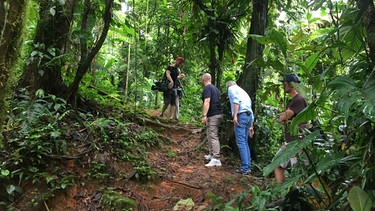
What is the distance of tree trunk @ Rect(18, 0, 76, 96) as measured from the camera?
17.0 ft

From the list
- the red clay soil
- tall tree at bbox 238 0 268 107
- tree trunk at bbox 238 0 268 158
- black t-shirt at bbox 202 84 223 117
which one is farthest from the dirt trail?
tall tree at bbox 238 0 268 107

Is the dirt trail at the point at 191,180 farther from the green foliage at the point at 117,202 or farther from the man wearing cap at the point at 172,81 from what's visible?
the man wearing cap at the point at 172,81

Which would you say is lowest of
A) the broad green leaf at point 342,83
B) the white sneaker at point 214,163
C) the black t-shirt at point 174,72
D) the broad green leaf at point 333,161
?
the white sneaker at point 214,163

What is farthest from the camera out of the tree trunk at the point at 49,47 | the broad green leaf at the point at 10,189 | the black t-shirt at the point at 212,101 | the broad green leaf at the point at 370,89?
the black t-shirt at the point at 212,101

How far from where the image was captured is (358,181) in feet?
6.88

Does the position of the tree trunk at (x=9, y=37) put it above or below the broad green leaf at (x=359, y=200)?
above

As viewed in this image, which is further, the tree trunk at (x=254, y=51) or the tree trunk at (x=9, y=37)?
the tree trunk at (x=254, y=51)

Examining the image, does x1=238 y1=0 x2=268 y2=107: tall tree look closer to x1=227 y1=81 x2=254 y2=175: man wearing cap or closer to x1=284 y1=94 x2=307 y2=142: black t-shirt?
Result: x1=227 y1=81 x2=254 y2=175: man wearing cap

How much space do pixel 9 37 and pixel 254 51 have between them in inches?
196

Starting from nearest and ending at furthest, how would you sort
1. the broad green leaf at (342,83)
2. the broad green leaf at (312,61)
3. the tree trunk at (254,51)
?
the broad green leaf at (342,83) < the broad green leaf at (312,61) < the tree trunk at (254,51)

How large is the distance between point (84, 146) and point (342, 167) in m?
3.76

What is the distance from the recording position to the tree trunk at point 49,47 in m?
5.17

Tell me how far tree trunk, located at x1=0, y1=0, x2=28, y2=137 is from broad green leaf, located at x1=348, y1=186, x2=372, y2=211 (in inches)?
95.5

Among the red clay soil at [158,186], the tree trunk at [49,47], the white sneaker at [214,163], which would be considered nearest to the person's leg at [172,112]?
the red clay soil at [158,186]
